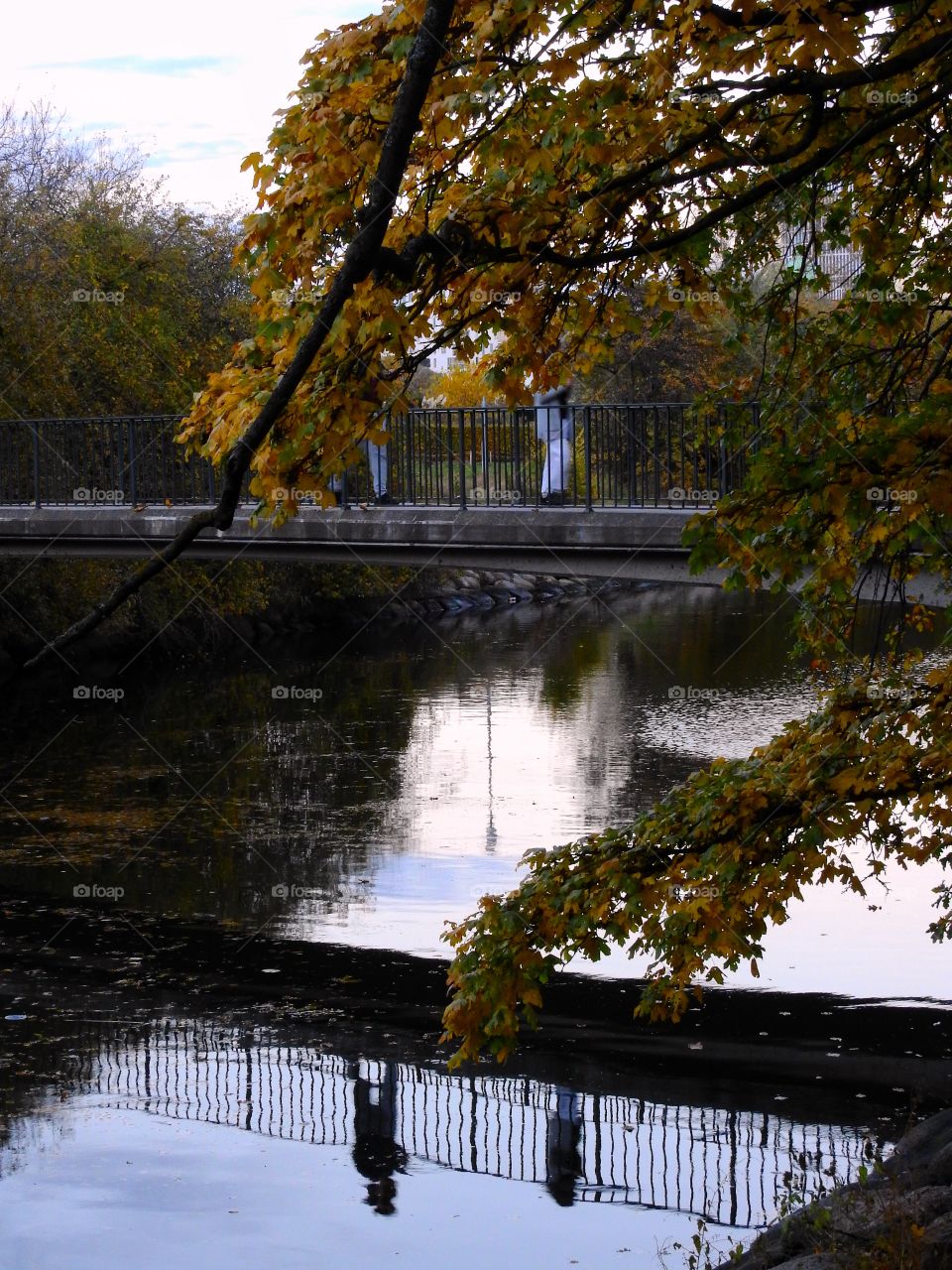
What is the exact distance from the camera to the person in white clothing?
1537 cm

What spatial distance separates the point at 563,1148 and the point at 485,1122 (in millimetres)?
624

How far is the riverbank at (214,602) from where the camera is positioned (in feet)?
93.8

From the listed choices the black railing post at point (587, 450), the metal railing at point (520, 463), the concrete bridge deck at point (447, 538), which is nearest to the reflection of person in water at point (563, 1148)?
the concrete bridge deck at point (447, 538)

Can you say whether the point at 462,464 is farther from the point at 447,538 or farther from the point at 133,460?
the point at 133,460

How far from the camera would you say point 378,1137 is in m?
9.21

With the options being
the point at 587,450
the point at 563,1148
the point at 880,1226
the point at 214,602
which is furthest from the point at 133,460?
the point at 880,1226

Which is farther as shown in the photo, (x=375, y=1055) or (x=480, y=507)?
(x=480, y=507)

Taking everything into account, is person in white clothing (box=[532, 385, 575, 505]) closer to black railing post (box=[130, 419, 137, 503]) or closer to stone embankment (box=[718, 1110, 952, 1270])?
black railing post (box=[130, 419, 137, 503])

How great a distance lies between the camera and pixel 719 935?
6328 mm

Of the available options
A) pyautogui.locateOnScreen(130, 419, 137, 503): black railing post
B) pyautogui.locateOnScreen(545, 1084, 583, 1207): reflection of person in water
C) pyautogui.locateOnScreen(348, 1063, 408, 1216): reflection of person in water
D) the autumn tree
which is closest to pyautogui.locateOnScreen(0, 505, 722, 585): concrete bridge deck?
pyautogui.locateOnScreen(130, 419, 137, 503): black railing post

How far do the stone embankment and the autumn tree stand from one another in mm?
1032

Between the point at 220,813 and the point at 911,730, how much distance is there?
481 inches

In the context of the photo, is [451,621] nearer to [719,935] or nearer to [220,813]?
[220,813]

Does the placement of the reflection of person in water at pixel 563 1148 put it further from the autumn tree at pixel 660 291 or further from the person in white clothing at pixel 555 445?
the person in white clothing at pixel 555 445
